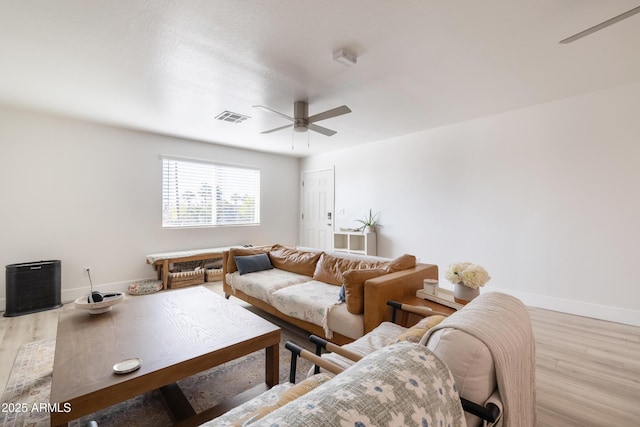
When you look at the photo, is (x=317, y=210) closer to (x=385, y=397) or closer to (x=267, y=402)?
(x=267, y=402)

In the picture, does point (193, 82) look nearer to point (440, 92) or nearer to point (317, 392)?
point (440, 92)

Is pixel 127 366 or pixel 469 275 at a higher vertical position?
pixel 469 275

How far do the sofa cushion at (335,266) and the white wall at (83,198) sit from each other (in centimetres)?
303

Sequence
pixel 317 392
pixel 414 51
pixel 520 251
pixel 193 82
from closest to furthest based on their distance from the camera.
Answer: pixel 317 392
pixel 414 51
pixel 193 82
pixel 520 251

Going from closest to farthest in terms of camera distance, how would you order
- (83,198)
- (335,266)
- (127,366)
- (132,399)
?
(127,366) → (132,399) → (335,266) → (83,198)

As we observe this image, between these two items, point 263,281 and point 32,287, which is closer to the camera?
point 263,281

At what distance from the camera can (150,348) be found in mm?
1571

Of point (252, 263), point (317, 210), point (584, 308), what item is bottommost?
point (584, 308)

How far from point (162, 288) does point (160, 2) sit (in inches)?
153

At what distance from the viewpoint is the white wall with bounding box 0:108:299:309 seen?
3.56 m

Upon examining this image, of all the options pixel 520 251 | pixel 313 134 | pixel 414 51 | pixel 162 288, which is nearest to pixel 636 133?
pixel 520 251

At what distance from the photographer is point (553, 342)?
2564 mm

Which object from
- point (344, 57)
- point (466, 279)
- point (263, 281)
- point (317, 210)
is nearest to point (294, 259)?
point (263, 281)

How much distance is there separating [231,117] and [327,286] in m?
2.62
